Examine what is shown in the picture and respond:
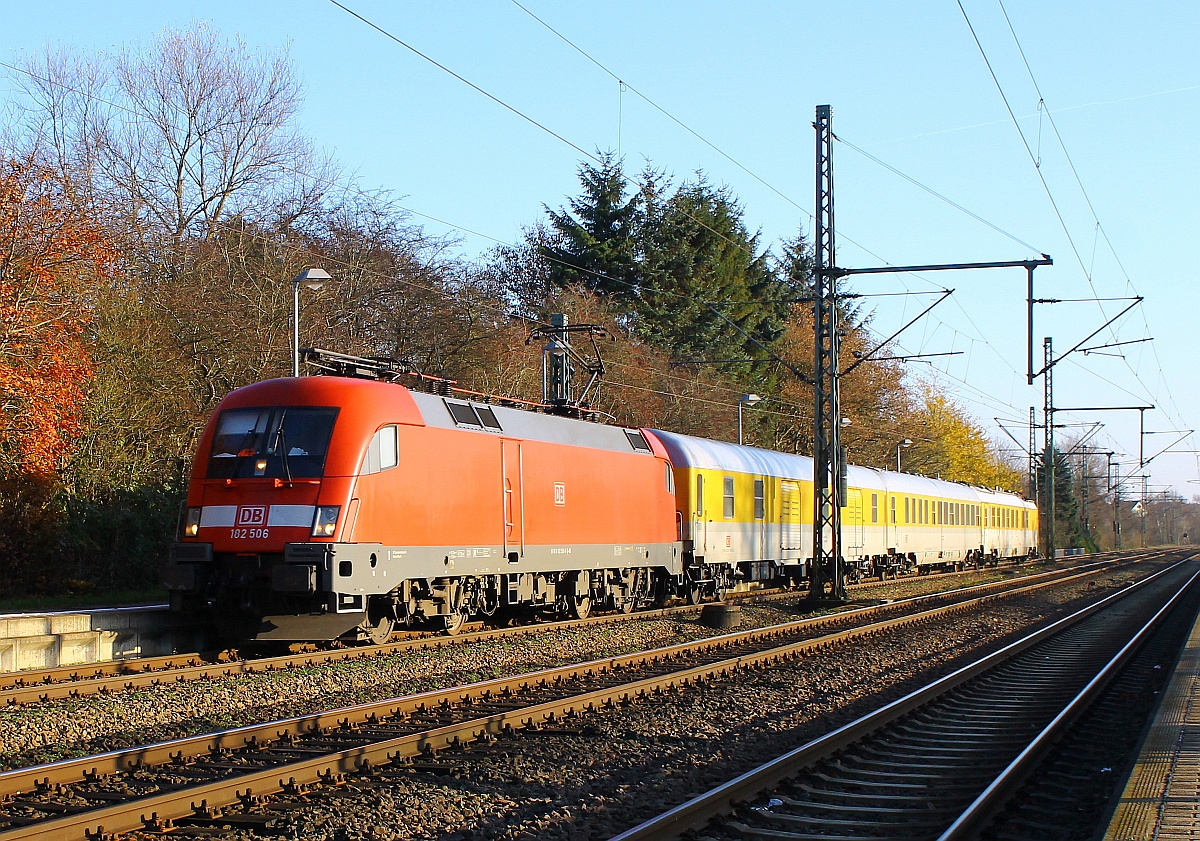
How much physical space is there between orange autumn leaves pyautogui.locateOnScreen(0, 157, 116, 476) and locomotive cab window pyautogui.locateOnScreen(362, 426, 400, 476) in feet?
26.7

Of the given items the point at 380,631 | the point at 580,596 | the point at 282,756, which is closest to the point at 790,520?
the point at 580,596

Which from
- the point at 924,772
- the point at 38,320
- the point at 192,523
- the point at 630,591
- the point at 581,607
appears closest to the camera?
the point at 924,772

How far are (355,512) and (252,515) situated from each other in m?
1.23

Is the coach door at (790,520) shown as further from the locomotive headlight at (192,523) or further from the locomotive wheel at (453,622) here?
the locomotive headlight at (192,523)

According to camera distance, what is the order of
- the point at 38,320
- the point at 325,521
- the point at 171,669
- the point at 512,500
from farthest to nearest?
1. the point at 38,320
2. the point at 512,500
3. the point at 325,521
4. the point at 171,669

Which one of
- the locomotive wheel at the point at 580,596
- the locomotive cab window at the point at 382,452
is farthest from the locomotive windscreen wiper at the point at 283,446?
the locomotive wheel at the point at 580,596

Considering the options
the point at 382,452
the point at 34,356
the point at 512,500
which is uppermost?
the point at 34,356

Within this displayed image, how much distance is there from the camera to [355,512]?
1398 cm

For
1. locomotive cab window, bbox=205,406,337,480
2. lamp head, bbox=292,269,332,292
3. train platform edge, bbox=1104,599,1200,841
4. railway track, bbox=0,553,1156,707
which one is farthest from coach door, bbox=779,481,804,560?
train platform edge, bbox=1104,599,1200,841

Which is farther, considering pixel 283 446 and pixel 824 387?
pixel 824 387

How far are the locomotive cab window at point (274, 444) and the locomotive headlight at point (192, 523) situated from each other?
0.47 m

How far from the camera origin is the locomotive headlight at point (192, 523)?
14414mm

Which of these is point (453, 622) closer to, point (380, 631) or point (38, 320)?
point (380, 631)

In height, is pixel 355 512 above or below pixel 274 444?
below
